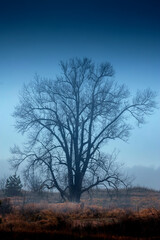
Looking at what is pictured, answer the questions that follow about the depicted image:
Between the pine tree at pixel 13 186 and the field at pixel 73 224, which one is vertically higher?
the pine tree at pixel 13 186

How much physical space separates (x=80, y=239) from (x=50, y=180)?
9.13 m

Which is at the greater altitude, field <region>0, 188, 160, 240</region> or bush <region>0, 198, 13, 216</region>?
bush <region>0, 198, 13, 216</region>

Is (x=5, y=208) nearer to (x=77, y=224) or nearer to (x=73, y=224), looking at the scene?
(x=73, y=224)

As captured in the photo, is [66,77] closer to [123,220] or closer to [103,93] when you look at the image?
[103,93]

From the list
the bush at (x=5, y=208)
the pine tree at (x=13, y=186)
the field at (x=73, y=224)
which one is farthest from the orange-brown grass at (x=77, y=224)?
the pine tree at (x=13, y=186)

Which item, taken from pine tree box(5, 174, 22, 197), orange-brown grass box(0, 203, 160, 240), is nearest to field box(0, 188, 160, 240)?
orange-brown grass box(0, 203, 160, 240)

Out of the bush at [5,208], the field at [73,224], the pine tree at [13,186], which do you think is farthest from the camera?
the pine tree at [13,186]

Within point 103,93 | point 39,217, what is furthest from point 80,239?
point 103,93

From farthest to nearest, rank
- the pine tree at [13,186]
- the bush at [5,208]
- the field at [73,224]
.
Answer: the pine tree at [13,186]
the bush at [5,208]
the field at [73,224]

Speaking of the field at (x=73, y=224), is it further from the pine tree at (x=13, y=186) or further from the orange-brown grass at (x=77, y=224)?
the pine tree at (x=13, y=186)

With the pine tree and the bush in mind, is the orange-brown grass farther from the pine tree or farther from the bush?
the pine tree

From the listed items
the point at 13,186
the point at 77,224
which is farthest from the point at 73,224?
the point at 13,186

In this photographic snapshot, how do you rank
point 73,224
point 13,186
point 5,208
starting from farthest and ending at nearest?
point 13,186 < point 5,208 < point 73,224

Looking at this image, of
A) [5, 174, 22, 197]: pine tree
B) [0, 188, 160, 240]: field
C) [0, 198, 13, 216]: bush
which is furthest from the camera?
[5, 174, 22, 197]: pine tree
